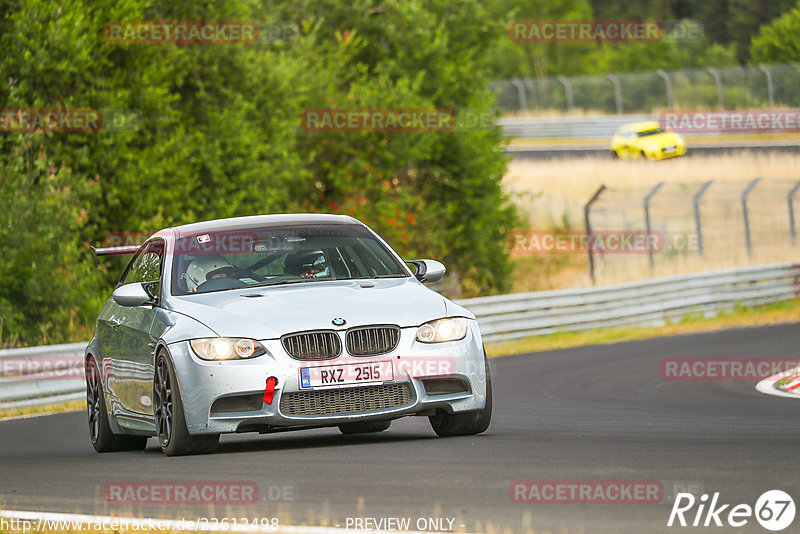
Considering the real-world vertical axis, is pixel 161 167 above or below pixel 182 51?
below

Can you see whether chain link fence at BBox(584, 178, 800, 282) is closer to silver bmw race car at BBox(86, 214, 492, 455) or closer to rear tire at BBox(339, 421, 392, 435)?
rear tire at BBox(339, 421, 392, 435)

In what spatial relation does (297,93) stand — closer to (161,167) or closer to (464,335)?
(161,167)

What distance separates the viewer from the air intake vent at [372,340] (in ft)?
28.7

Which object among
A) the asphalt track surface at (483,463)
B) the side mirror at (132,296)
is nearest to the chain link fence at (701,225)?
the asphalt track surface at (483,463)

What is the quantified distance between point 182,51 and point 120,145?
2.39 meters

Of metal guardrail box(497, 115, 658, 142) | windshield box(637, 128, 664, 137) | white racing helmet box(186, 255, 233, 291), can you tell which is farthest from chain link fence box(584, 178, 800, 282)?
white racing helmet box(186, 255, 233, 291)

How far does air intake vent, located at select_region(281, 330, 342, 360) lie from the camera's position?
8.73 meters

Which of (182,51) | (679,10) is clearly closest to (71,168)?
(182,51)

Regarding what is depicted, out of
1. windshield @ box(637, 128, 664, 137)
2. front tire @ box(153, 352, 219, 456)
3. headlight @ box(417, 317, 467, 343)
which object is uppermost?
headlight @ box(417, 317, 467, 343)

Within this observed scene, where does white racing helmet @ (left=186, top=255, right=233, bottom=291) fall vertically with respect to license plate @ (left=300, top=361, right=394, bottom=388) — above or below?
above

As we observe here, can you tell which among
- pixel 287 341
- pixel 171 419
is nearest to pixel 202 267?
pixel 171 419

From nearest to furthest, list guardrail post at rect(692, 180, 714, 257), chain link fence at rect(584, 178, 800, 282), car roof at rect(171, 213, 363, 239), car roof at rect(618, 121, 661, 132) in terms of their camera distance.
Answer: car roof at rect(171, 213, 363, 239) < guardrail post at rect(692, 180, 714, 257) < chain link fence at rect(584, 178, 800, 282) < car roof at rect(618, 121, 661, 132)

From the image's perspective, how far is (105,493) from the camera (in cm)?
768

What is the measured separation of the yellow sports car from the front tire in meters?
43.6
